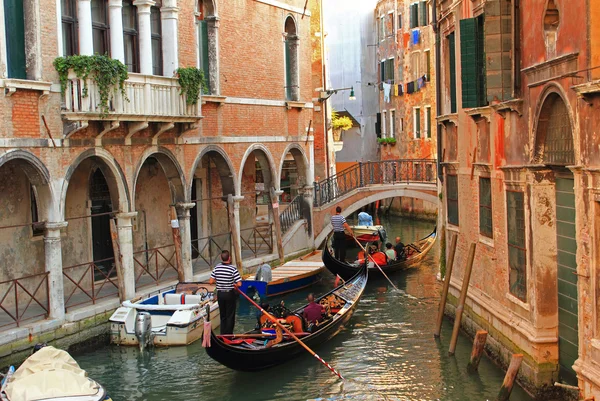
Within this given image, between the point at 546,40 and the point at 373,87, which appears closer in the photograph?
the point at 546,40

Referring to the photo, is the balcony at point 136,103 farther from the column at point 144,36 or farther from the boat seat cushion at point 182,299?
the boat seat cushion at point 182,299

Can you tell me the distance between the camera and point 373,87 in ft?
107

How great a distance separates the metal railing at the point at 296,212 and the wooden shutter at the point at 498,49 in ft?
31.9

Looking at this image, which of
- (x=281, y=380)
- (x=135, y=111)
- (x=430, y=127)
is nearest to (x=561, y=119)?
(x=281, y=380)

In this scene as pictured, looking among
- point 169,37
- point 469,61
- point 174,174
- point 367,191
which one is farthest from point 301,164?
point 469,61

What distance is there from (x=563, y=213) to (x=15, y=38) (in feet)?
23.1

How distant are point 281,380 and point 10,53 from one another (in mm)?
5316

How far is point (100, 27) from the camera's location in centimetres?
1221

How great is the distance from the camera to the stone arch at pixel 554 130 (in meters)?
7.48

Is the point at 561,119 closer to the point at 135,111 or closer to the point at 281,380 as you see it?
the point at 281,380

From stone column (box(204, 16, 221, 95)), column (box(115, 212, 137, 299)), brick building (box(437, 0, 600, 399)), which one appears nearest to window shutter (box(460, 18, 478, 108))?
brick building (box(437, 0, 600, 399))

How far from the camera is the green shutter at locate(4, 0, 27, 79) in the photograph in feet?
34.5

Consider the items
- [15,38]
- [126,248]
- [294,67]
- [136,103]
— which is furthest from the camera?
[294,67]

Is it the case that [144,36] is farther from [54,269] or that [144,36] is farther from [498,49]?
[498,49]
